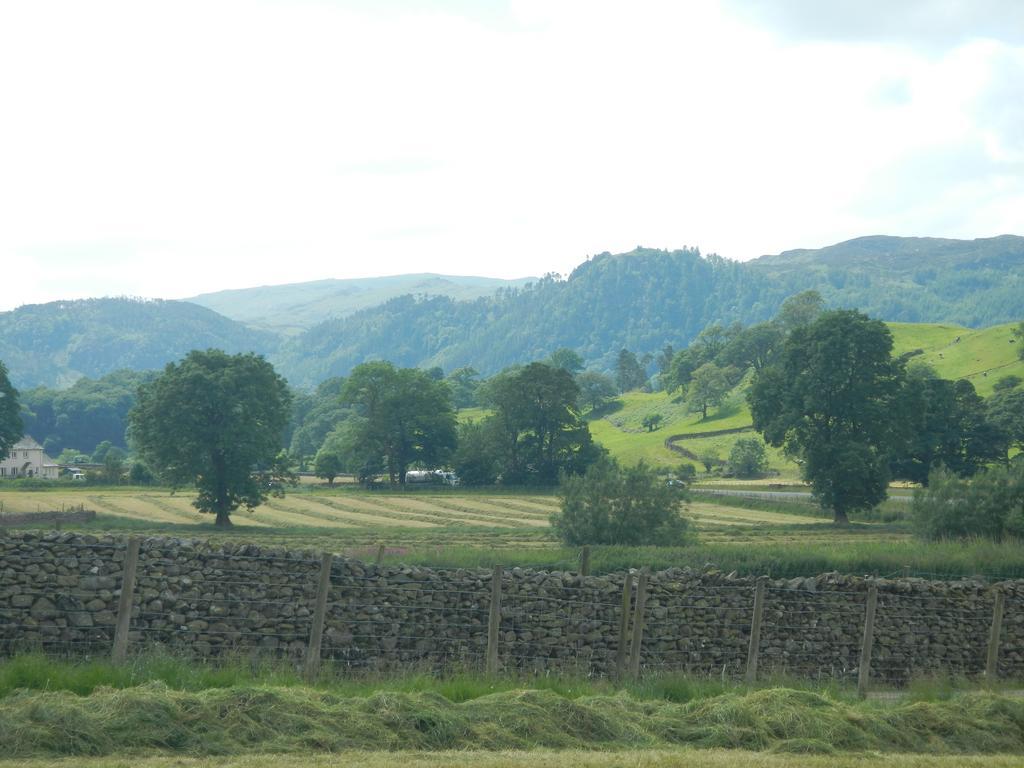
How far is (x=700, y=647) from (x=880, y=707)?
17.6ft

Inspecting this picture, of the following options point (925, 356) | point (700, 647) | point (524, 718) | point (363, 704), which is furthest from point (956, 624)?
point (925, 356)

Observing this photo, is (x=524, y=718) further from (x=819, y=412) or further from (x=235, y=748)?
(x=819, y=412)

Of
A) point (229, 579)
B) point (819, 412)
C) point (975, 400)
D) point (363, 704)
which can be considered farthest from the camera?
point (975, 400)

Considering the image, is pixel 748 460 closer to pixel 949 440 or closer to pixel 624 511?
pixel 949 440

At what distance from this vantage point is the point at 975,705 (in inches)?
550

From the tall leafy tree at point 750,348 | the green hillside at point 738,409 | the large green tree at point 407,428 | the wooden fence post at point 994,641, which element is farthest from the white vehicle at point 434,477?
the tall leafy tree at point 750,348

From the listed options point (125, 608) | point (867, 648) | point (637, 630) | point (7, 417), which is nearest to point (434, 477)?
point (7, 417)

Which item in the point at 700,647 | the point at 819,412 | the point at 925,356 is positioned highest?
the point at 925,356

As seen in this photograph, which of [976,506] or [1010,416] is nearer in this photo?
[976,506]

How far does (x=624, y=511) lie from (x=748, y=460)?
8250 centimetres

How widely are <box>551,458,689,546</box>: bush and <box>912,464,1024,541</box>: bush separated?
8.45 metres

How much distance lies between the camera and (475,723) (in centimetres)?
1171

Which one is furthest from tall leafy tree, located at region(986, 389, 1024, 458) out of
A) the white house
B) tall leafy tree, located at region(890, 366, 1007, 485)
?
the white house

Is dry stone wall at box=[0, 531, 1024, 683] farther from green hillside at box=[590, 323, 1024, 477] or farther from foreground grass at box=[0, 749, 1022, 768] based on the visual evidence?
green hillside at box=[590, 323, 1024, 477]
